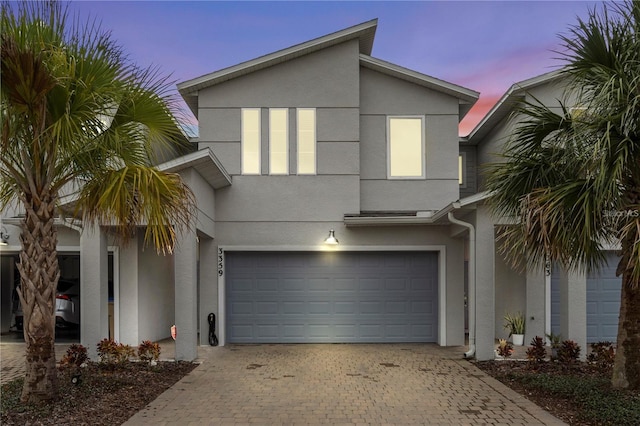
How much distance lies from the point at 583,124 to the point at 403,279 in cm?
649

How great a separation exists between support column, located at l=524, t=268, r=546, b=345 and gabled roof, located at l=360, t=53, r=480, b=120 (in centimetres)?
449

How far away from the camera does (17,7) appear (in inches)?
213

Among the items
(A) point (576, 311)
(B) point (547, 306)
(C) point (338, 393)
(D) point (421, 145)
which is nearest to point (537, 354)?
(A) point (576, 311)

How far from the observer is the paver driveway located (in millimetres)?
6160

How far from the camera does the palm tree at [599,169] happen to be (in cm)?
596

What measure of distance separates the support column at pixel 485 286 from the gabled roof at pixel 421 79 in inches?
144

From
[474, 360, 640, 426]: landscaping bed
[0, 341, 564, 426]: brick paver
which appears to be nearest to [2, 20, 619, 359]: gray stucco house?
[0, 341, 564, 426]: brick paver

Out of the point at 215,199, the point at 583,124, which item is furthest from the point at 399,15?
the point at 583,124

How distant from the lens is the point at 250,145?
39.4 feet

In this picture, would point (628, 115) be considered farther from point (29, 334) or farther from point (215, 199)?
point (215, 199)

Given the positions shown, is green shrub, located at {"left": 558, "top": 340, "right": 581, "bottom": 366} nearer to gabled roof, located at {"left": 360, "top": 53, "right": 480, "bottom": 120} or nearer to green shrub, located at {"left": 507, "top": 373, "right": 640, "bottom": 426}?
green shrub, located at {"left": 507, "top": 373, "right": 640, "bottom": 426}

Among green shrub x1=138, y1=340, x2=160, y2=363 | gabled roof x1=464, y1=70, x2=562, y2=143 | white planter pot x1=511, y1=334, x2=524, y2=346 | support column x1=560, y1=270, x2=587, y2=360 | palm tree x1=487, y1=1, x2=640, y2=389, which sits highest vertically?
gabled roof x1=464, y1=70, x2=562, y2=143

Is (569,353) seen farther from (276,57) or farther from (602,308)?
(276,57)

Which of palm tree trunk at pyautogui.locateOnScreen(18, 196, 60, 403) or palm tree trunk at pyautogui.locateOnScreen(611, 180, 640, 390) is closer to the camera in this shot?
palm tree trunk at pyautogui.locateOnScreen(18, 196, 60, 403)
